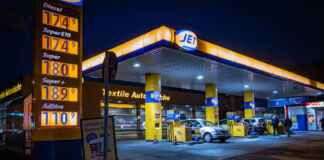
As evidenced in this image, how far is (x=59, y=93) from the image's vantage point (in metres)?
8.12

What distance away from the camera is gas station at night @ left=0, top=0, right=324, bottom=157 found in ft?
26.1

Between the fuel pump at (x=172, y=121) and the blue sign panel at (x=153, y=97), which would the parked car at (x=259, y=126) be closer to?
the fuel pump at (x=172, y=121)

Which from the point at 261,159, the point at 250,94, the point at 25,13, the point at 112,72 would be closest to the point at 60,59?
the point at 112,72

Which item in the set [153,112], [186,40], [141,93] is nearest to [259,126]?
[153,112]

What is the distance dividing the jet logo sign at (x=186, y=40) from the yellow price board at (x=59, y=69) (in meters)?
6.78

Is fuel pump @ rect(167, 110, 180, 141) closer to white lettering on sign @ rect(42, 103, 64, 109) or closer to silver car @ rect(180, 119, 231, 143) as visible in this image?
silver car @ rect(180, 119, 231, 143)

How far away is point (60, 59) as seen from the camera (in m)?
8.27

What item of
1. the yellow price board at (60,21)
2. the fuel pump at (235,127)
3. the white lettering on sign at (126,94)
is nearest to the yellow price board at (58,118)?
the yellow price board at (60,21)

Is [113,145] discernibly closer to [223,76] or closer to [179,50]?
[179,50]

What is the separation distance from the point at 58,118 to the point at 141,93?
72.1 feet

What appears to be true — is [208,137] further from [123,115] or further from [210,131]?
[123,115]

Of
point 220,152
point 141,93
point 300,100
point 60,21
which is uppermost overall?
point 60,21

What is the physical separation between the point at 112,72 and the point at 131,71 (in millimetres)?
14244

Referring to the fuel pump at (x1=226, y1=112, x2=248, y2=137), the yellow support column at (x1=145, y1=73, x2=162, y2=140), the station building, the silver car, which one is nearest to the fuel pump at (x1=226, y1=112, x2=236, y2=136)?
the fuel pump at (x1=226, y1=112, x2=248, y2=137)
